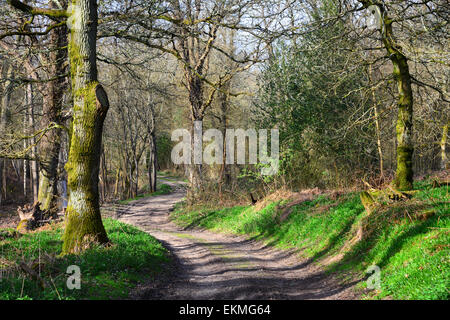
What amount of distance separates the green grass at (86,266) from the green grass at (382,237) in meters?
4.24

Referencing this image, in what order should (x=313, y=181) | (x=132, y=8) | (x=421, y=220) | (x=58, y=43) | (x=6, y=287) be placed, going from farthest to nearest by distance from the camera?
(x=313, y=181) → (x=58, y=43) → (x=132, y=8) → (x=421, y=220) → (x=6, y=287)

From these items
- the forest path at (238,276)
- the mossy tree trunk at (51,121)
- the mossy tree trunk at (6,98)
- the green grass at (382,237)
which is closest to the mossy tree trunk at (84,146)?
the forest path at (238,276)

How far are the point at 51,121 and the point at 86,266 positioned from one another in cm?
928

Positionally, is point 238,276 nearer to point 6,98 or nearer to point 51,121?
point 51,121

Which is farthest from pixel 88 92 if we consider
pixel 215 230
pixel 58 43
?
pixel 215 230

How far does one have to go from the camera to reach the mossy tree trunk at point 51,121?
14844 mm

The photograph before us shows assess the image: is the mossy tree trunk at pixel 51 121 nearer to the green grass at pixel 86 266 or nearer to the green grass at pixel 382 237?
the green grass at pixel 86 266

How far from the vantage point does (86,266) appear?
7457 millimetres

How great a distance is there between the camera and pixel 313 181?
66.0 feet

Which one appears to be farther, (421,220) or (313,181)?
(313,181)

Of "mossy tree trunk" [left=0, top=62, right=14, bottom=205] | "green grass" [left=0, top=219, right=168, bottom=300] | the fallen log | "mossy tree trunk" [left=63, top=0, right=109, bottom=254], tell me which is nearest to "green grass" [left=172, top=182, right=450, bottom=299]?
"green grass" [left=0, top=219, right=168, bottom=300]

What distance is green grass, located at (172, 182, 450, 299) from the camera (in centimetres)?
609
